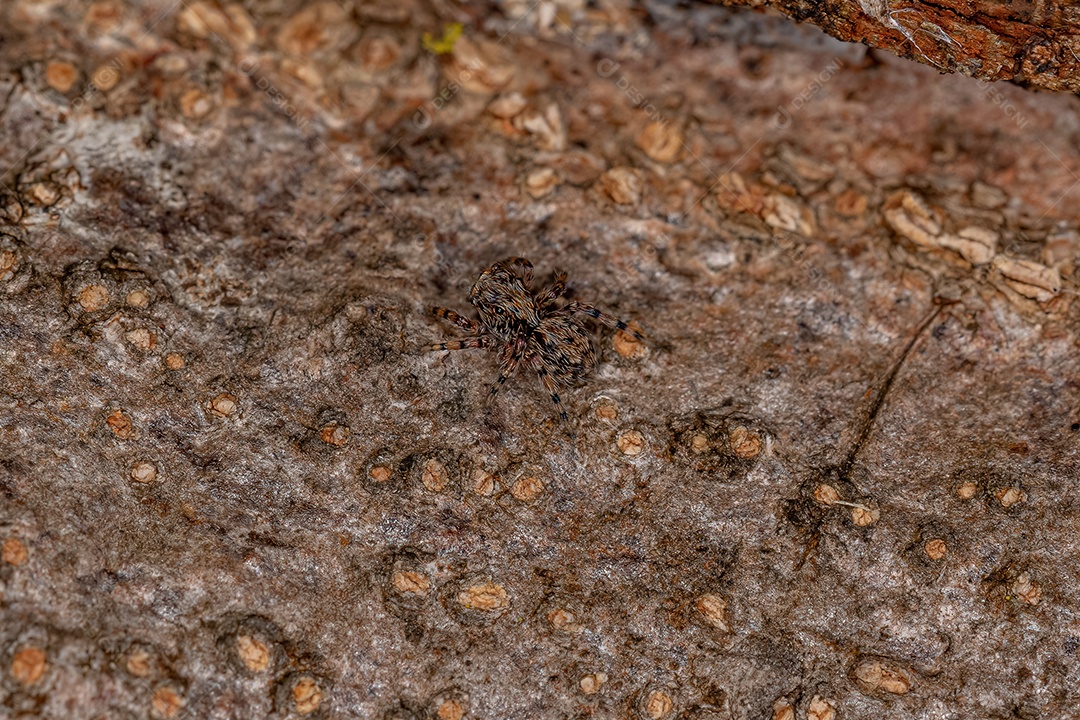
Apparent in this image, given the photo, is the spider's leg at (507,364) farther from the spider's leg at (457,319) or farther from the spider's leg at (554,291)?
the spider's leg at (554,291)

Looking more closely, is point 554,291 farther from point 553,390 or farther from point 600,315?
point 553,390

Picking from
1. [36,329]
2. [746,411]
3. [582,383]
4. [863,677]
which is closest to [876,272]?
[746,411]

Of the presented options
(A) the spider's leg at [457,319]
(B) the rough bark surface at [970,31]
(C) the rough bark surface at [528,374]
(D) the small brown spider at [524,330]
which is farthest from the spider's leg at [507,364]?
(B) the rough bark surface at [970,31]

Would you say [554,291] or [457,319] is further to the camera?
[554,291]

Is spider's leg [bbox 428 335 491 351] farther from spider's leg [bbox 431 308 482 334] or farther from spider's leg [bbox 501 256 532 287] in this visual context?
spider's leg [bbox 501 256 532 287]

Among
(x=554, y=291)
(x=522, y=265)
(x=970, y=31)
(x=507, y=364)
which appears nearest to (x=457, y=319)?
(x=507, y=364)
